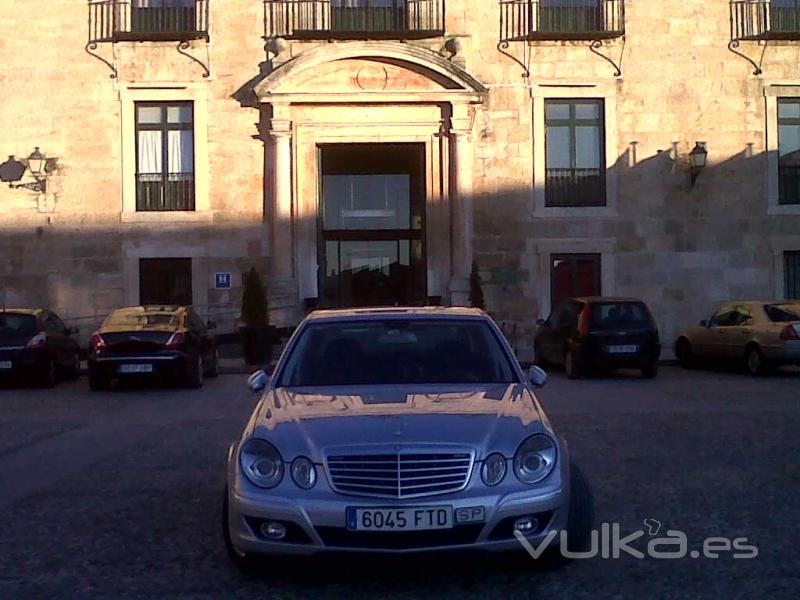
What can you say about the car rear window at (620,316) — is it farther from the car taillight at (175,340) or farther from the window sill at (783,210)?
the window sill at (783,210)

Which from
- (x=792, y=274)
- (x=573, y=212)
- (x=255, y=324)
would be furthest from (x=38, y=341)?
(x=792, y=274)

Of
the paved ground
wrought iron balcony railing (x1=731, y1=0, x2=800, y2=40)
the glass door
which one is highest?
wrought iron balcony railing (x1=731, y1=0, x2=800, y2=40)

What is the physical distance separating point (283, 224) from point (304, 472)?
21.1 metres

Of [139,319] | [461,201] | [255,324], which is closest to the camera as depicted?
[139,319]

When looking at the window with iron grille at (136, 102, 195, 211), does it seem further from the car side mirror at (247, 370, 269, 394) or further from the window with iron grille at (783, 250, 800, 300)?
the car side mirror at (247, 370, 269, 394)

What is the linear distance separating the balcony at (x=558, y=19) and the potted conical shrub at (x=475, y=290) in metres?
5.83

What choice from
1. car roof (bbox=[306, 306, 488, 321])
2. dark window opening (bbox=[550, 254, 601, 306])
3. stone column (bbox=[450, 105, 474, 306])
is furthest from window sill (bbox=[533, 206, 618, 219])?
car roof (bbox=[306, 306, 488, 321])

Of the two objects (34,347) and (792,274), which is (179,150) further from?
(792,274)

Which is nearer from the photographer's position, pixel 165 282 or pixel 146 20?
pixel 146 20

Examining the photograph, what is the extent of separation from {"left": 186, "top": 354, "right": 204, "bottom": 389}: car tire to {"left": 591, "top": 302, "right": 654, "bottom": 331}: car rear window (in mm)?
7014

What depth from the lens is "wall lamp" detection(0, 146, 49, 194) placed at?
A: 26578 mm

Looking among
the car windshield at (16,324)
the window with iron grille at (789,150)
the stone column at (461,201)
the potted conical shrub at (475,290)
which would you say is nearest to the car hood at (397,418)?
the car windshield at (16,324)

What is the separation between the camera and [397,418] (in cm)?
613

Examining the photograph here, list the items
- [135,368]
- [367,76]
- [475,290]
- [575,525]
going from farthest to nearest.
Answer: [367,76]
[475,290]
[135,368]
[575,525]
